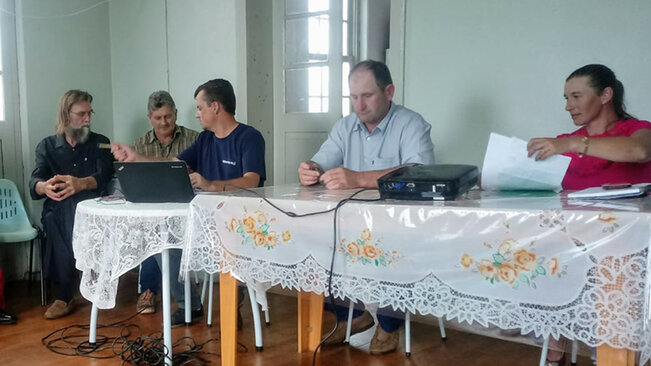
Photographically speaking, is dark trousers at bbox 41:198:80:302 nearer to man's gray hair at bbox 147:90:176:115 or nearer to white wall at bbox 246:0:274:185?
man's gray hair at bbox 147:90:176:115

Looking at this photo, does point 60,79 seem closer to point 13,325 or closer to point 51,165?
point 51,165

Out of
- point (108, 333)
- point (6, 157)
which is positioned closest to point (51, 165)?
point (6, 157)

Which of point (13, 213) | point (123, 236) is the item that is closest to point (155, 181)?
point (123, 236)

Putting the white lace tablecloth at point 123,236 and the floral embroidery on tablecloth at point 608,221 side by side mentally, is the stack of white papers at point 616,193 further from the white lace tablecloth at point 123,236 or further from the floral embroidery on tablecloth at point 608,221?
the white lace tablecloth at point 123,236

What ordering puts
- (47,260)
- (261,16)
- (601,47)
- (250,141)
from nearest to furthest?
(601,47) → (250,141) → (47,260) → (261,16)

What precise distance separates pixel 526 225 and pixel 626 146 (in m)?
0.63

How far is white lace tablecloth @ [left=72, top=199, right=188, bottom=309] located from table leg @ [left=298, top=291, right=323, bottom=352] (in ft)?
2.07

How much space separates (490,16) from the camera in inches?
106

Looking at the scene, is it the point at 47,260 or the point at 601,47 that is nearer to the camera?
the point at 601,47

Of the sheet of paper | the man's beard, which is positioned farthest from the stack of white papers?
the man's beard

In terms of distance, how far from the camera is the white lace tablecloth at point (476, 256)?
3.87ft

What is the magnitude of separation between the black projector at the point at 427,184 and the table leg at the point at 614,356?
489 mm

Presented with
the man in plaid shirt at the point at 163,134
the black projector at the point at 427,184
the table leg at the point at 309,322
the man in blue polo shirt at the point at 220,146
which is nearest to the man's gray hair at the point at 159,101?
the man in plaid shirt at the point at 163,134

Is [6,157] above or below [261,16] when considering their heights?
below
